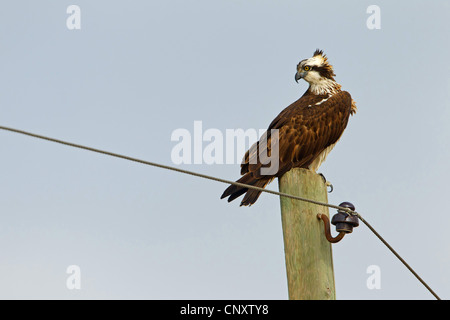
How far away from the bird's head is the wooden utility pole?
4.37 metres

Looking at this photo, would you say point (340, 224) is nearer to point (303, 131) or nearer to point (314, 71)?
point (303, 131)

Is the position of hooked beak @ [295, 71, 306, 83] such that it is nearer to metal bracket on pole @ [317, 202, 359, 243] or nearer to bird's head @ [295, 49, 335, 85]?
bird's head @ [295, 49, 335, 85]

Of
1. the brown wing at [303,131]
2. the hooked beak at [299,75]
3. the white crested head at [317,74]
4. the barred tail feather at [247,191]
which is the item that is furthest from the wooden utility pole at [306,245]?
the hooked beak at [299,75]

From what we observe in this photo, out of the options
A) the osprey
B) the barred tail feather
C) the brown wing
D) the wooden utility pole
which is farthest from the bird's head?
the wooden utility pole

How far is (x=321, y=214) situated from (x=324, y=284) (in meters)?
0.63

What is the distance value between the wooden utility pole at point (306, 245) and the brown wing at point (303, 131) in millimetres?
1849

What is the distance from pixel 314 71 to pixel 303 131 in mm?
1711

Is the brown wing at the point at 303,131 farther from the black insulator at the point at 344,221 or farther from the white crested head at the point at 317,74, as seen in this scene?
the black insulator at the point at 344,221

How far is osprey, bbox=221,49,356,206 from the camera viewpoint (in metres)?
7.96

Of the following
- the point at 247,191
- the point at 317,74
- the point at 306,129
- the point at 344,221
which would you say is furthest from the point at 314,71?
the point at 344,221

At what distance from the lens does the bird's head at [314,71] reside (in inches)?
402
